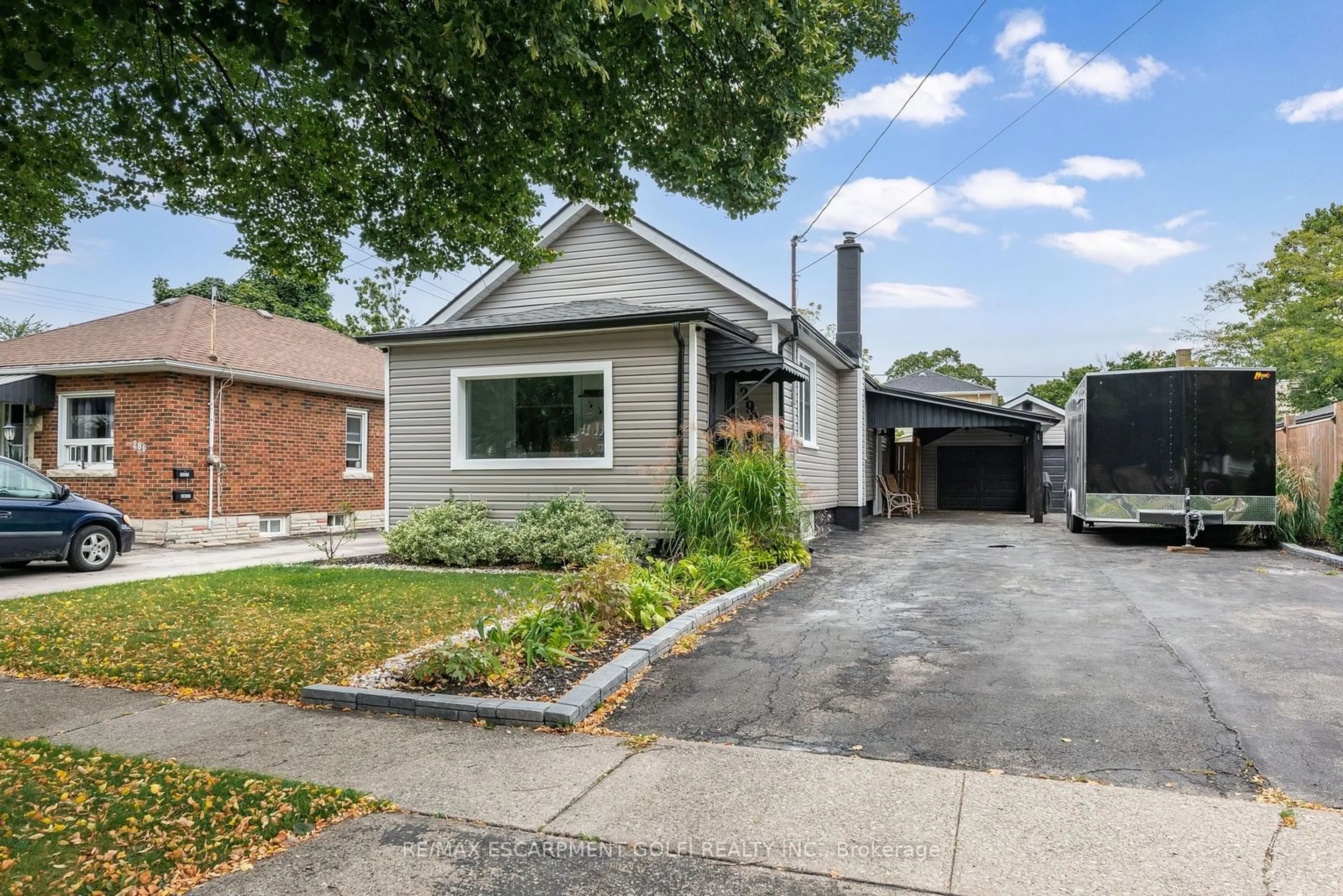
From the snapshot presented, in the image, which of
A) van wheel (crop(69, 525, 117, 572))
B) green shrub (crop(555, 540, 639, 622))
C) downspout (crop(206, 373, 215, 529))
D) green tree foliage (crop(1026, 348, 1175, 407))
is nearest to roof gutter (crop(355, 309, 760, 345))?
downspout (crop(206, 373, 215, 529))

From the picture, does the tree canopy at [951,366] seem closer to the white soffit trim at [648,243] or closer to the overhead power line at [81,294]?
the white soffit trim at [648,243]

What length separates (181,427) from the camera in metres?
13.5

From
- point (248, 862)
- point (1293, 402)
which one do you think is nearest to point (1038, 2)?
point (248, 862)

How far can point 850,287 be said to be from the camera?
16953 mm

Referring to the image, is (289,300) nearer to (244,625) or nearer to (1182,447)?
(244,625)

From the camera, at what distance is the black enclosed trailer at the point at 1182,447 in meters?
11.2

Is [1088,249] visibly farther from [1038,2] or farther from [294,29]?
[294,29]

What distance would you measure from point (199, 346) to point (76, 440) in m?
2.89

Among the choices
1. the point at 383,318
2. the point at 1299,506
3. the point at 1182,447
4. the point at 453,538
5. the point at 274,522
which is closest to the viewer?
the point at 453,538

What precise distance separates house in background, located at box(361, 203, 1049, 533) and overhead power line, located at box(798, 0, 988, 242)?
3.60 meters

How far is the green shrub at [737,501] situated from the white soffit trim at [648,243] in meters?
3.06

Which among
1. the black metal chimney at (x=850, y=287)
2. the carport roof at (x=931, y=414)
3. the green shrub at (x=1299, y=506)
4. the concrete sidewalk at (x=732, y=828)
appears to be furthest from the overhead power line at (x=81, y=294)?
the green shrub at (x=1299, y=506)

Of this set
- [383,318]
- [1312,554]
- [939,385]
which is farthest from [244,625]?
[383,318]

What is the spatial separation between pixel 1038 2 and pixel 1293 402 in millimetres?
24859
